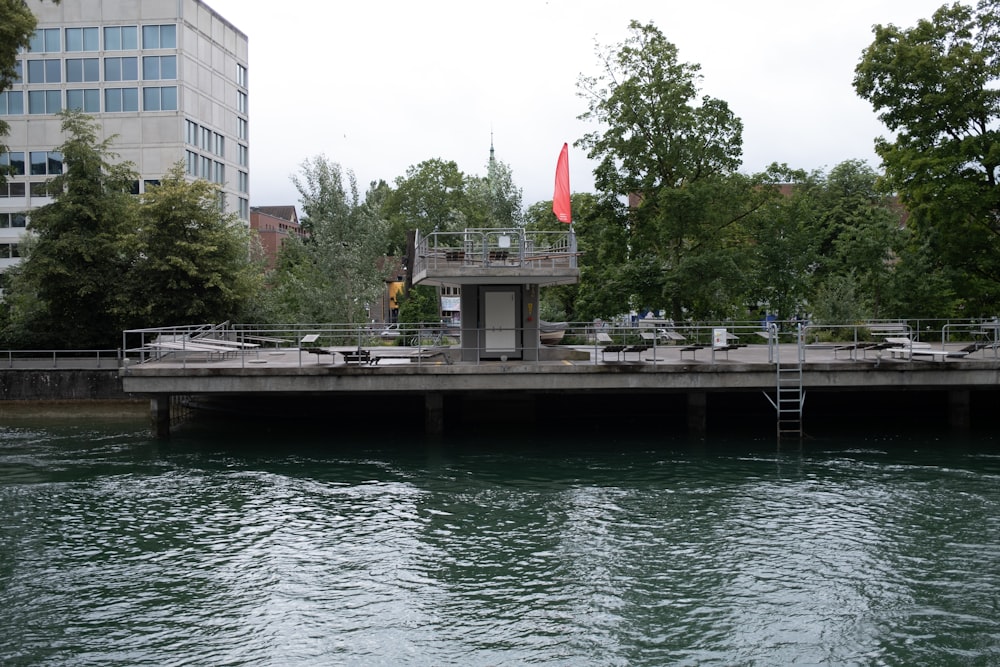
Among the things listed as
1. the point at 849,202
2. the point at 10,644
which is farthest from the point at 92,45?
the point at 10,644

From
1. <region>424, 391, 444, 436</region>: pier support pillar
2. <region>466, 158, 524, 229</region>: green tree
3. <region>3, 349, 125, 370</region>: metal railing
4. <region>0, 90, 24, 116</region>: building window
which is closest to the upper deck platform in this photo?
<region>424, 391, 444, 436</region>: pier support pillar

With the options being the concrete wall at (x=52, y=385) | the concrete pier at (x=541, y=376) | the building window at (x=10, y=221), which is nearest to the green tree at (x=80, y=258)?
the concrete wall at (x=52, y=385)

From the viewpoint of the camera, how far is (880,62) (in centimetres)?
3809

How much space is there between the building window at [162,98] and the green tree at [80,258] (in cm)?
2350

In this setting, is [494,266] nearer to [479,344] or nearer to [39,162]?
[479,344]

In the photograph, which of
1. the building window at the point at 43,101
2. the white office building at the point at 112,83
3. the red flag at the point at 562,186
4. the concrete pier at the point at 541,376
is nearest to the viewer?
the concrete pier at the point at 541,376

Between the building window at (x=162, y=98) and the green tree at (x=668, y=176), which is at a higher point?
the building window at (x=162, y=98)

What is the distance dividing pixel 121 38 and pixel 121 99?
4197 mm

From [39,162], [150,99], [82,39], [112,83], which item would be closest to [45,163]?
[39,162]

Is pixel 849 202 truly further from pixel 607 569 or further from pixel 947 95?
pixel 607 569

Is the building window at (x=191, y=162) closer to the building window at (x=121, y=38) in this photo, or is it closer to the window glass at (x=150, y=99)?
the window glass at (x=150, y=99)

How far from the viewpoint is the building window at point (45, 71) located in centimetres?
6419

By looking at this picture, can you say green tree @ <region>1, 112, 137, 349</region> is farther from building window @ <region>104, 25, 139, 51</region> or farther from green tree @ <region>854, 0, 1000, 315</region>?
green tree @ <region>854, 0, 1000, 315</region>

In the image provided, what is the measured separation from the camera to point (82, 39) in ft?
210
